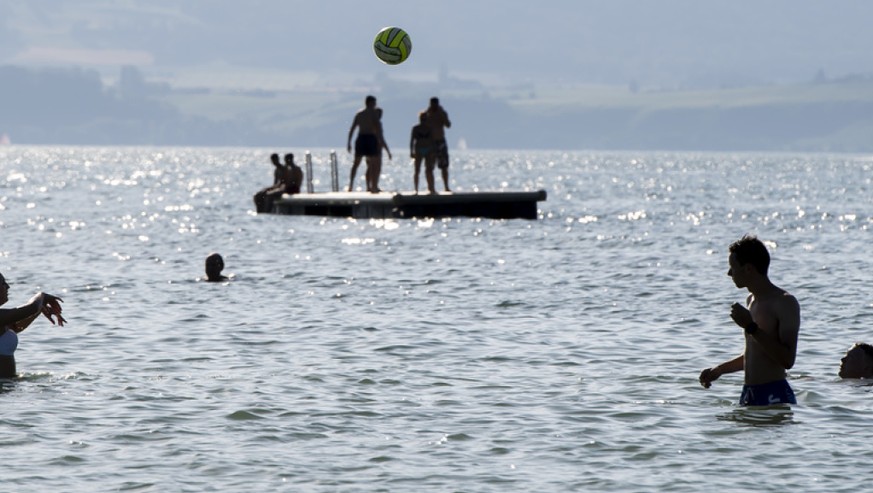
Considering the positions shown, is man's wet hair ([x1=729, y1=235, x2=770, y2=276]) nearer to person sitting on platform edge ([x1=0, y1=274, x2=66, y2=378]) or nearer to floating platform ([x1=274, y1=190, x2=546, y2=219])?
person sitting on platform edge ([x1=0, y1=274, x2=66, y2=378])

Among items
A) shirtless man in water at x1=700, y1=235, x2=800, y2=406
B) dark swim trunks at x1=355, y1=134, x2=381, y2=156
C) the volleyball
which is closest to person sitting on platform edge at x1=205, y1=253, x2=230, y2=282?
the volleyball

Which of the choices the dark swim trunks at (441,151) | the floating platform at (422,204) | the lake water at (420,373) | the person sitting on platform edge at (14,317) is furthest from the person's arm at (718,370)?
the floating platform at (422,204)

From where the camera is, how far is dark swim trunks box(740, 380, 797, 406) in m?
11.3

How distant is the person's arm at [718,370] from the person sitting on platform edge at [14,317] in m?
4.97

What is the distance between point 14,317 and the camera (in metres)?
12.4

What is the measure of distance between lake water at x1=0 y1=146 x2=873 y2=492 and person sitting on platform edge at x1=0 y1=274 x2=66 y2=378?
231 millimetres

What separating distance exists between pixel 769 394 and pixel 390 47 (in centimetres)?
1854

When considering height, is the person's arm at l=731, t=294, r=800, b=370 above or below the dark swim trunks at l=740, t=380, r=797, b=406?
above

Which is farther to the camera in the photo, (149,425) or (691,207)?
(691,207)

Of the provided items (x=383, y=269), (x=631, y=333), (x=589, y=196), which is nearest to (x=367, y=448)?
(x=631, y=333)

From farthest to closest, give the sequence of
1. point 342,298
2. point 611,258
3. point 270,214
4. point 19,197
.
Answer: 1. point 19,197
2. point 270,214
3. point 611,258
4. point 342,298

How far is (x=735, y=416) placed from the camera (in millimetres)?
11828

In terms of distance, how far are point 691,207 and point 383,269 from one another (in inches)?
1222

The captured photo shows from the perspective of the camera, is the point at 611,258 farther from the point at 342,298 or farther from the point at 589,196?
the point at 589,196
